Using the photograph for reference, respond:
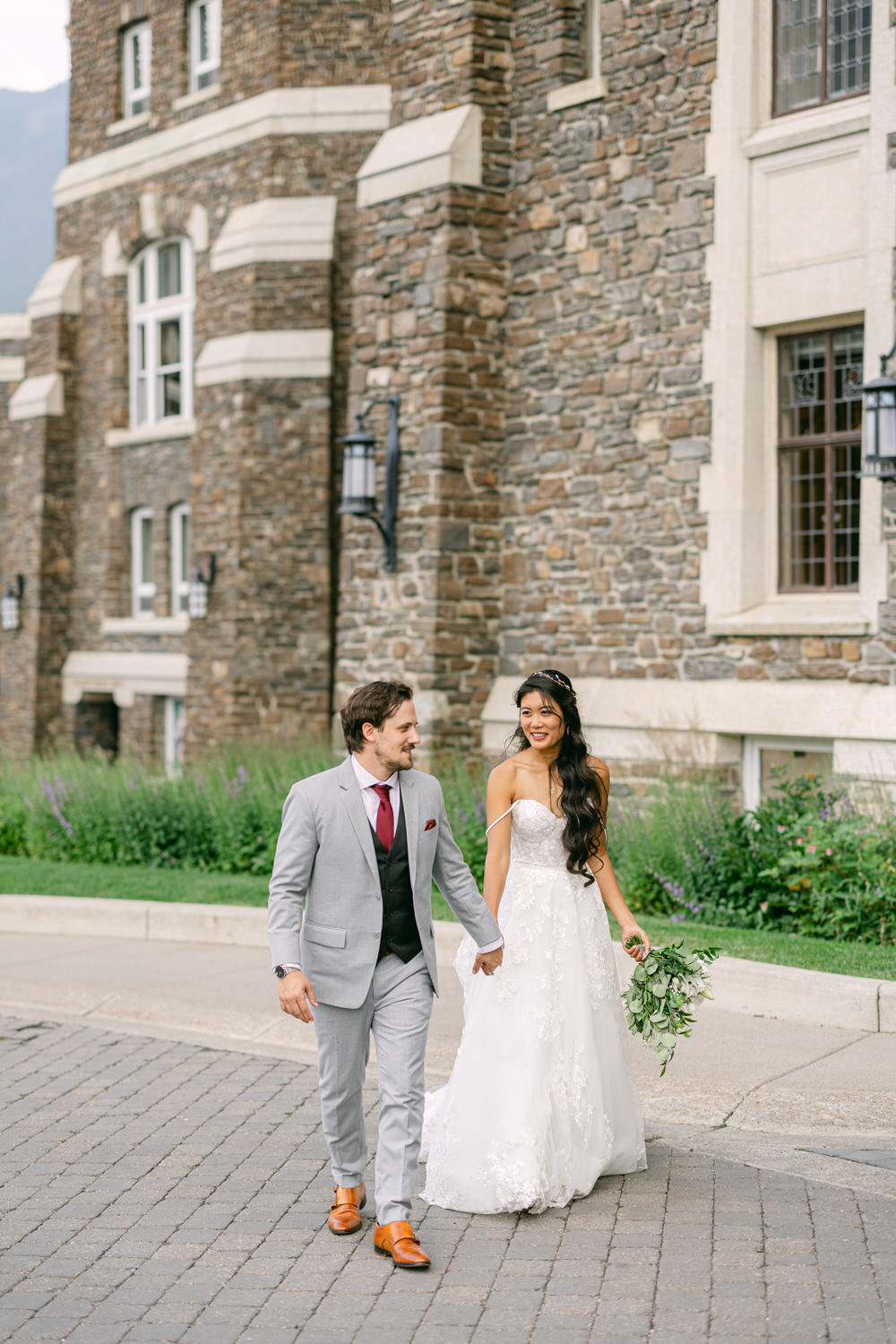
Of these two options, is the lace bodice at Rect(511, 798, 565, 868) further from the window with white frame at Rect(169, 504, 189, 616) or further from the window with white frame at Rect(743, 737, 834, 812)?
the window with white frame at Rect(169, 504, 189, 616)

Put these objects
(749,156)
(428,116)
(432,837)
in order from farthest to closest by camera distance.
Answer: (428,116) < (749,156) < (432,837)

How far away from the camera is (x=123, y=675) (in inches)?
918

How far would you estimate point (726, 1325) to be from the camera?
177 inches

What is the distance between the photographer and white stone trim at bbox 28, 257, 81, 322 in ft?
79.2

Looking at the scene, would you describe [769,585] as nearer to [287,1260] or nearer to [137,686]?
[287,1260]

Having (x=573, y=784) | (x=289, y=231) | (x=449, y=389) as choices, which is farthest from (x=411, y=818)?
(x=289, y=231)

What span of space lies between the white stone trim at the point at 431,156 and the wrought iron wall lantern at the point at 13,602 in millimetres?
11589

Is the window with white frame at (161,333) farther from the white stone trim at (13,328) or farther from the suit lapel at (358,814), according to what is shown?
the suit lapel at (358,814)

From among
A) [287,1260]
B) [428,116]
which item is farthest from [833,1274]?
[428,116]

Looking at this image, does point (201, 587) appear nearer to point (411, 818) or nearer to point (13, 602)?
point (13, 602)

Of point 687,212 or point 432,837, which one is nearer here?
point 432,837

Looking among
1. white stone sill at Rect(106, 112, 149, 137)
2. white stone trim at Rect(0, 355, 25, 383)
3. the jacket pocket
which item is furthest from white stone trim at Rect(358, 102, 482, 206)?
white stone trim at Rect(0, 355, 25, 383)

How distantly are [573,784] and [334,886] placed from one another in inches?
45.4

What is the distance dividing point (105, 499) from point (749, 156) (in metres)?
13.6
